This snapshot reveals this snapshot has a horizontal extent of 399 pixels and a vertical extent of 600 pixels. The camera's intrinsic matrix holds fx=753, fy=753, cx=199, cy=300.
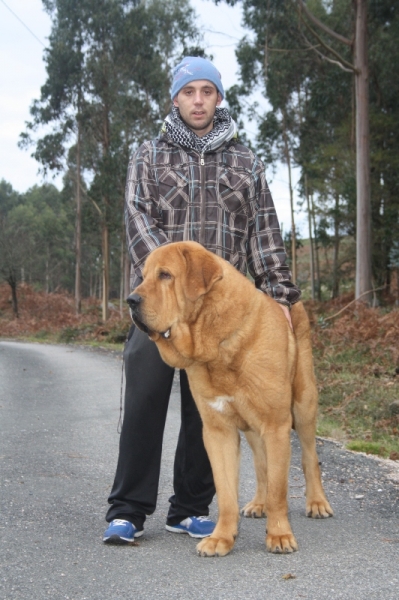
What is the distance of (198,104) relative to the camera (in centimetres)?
418

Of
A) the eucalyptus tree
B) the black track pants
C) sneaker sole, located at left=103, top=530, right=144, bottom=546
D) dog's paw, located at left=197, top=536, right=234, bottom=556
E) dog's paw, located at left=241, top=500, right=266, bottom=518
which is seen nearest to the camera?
dog's paw, located at left=197, top=536, right=234, bottom=556

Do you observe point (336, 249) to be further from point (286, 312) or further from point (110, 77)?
point (286, 312)

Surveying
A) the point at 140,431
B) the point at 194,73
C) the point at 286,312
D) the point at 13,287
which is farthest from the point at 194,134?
the point at 13,287

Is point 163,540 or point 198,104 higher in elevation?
point 198,104

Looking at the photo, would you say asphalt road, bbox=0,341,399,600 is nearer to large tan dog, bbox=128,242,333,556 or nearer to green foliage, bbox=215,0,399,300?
large tan dog, bbox=128,242,333,556

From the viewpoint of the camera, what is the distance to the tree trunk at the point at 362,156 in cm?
1983

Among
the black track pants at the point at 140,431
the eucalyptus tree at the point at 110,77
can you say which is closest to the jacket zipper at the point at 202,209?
the black track pants at the point at 140,431

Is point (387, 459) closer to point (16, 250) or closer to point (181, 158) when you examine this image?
point (181, 158)

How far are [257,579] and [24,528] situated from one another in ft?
4.81

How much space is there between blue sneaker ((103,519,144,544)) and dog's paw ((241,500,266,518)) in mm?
927

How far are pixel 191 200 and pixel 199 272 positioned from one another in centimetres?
71

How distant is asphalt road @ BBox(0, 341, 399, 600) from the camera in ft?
10.2

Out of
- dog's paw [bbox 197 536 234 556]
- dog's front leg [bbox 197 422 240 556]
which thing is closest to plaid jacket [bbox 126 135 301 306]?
dog's front leg [bbox 197 422 240 556]

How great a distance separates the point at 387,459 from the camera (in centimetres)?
617
